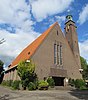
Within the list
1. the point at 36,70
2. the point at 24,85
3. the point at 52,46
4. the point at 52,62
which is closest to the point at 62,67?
the point at 52,62

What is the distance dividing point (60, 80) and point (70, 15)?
1853 centimetres

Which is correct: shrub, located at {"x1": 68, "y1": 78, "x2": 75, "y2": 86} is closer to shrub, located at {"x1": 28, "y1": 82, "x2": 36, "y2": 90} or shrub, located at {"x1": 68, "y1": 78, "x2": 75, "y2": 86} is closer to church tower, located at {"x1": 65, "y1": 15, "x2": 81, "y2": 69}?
church tower, located at {"x1": 65, "y1": 15, "x2": 81, "y2": 69}

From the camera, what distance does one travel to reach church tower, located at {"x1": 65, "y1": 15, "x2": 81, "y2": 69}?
1549 inches

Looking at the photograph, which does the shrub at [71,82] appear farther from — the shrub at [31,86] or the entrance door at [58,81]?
the shrub at [31,86]

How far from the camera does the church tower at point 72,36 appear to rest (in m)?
39.3

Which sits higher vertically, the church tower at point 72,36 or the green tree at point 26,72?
the church tower at point 72,36

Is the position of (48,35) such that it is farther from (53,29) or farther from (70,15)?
(70,15)

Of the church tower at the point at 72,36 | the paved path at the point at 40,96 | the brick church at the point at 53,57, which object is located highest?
the church tower at the point at 72,36

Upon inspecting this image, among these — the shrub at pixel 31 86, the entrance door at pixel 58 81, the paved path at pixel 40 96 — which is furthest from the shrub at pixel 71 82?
the paved path at pixel 40 96

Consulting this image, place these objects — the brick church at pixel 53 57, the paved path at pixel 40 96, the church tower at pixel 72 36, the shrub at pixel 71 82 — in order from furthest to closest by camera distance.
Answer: the church tower at pixel 72 36 → the shrub at pixel 71 82 → the brick church at pixel 53 57 → the paved path at pixel 40 96

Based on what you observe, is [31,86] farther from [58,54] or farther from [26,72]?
[58,54]

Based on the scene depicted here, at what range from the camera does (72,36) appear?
1574 inches

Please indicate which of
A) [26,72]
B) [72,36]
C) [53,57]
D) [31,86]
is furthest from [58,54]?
[31,86]

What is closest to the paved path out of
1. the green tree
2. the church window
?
the green tree
